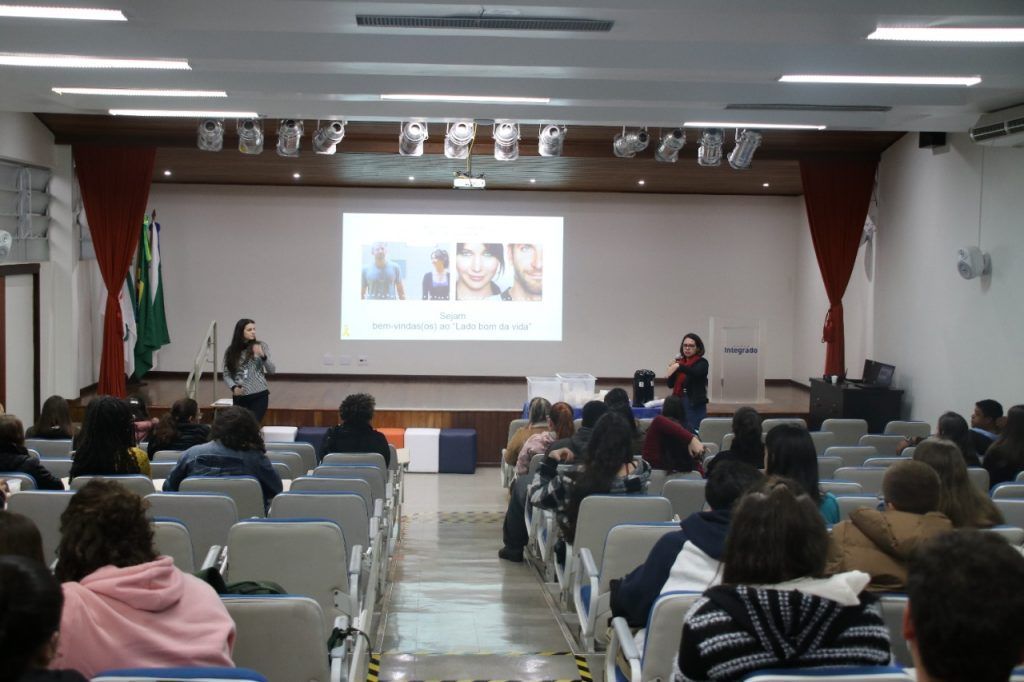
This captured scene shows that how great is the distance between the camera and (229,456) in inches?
207

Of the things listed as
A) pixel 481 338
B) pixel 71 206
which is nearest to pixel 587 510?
pixel 71 206

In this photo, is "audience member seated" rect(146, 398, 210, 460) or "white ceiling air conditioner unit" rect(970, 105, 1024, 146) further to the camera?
"white ceiling air conditioner unit" rect(970, 105, 1024, 146)

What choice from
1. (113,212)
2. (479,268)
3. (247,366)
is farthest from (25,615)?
(479,268)

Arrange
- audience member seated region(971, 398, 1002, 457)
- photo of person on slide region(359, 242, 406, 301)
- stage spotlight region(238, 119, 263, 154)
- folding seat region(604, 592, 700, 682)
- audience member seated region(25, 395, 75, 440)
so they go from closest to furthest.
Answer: folding seat region(604, 592, 700, 682) < audience member seated region(25, 395, 75, 440) < audience member seated region(971, 398, 1002, 457) < stage spotlight region(238, 119, 263, 154) < photo of person on slide region(359, 242, 406, 301)

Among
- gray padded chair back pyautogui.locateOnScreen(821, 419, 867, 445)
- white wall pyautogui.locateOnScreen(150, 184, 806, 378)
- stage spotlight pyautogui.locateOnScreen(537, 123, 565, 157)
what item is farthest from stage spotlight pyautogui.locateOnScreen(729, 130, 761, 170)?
white wall pyautogui.locateOnScreen(150, 184, 806, 378)

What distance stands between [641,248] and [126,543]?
13.0 metres

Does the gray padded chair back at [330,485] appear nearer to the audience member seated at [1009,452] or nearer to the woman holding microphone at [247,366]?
the audience member seated at [1009,452]

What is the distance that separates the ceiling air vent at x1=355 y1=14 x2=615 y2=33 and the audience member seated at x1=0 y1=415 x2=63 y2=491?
2686 mm

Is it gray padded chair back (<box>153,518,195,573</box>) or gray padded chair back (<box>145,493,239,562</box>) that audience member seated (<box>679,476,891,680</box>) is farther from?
gray padded chair back (<box>145,493,239,562</box>)

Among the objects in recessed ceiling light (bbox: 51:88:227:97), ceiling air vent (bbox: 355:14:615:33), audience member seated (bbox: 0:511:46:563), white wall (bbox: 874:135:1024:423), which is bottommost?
audience member seated (bbox: 0:511:46:563)

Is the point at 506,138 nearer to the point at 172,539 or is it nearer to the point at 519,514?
the point at 519,514

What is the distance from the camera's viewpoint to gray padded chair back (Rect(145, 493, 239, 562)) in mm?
4453

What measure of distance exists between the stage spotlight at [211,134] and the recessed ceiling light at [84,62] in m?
2.60

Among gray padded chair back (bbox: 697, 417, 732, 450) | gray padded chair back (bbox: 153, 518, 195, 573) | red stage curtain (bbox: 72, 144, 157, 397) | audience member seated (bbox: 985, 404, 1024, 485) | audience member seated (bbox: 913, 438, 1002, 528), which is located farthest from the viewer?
red stage curtain (bbox: 72, 144, 157, 397)
